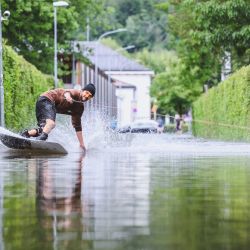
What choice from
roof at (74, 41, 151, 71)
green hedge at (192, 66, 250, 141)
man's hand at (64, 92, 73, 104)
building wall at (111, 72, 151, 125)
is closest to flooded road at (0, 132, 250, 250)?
man's hand at (64, 92, 73, 104)

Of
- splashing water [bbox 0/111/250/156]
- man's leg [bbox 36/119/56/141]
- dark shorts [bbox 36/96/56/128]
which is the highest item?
dark shorts [bbox 36/96/56/128]

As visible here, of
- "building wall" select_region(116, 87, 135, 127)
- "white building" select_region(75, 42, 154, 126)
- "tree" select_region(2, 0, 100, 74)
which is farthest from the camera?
"building wall" select_region(116, 87, 135, 127)

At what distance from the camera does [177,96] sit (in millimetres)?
113000

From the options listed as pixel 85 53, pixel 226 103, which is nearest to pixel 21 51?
pixel 85 53

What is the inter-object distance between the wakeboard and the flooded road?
5.88 meters

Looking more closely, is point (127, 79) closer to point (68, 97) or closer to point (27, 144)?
point (68, 97)

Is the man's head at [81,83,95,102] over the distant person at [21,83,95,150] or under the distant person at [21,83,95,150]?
over

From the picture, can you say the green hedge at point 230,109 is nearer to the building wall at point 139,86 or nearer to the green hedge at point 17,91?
the green hedge at point 17,91

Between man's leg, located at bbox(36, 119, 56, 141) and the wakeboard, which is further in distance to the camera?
man's leg, located at bbox(36, 119, 56, 141)

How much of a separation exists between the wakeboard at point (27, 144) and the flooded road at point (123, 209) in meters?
5.88

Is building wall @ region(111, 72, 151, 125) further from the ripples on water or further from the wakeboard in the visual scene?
the ripples on water

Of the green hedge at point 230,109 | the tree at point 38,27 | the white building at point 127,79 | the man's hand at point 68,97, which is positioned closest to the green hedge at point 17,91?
the green hedge at point 230,109

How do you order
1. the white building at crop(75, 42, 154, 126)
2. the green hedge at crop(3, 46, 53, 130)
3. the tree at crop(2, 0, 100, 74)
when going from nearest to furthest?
the green hedge at crop(3, 46, 53, 130)
the tree at crop(2, 0, 100, 74)
the white building at crop(75, 42, 154, 126)

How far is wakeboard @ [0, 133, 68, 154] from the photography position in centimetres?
1916
